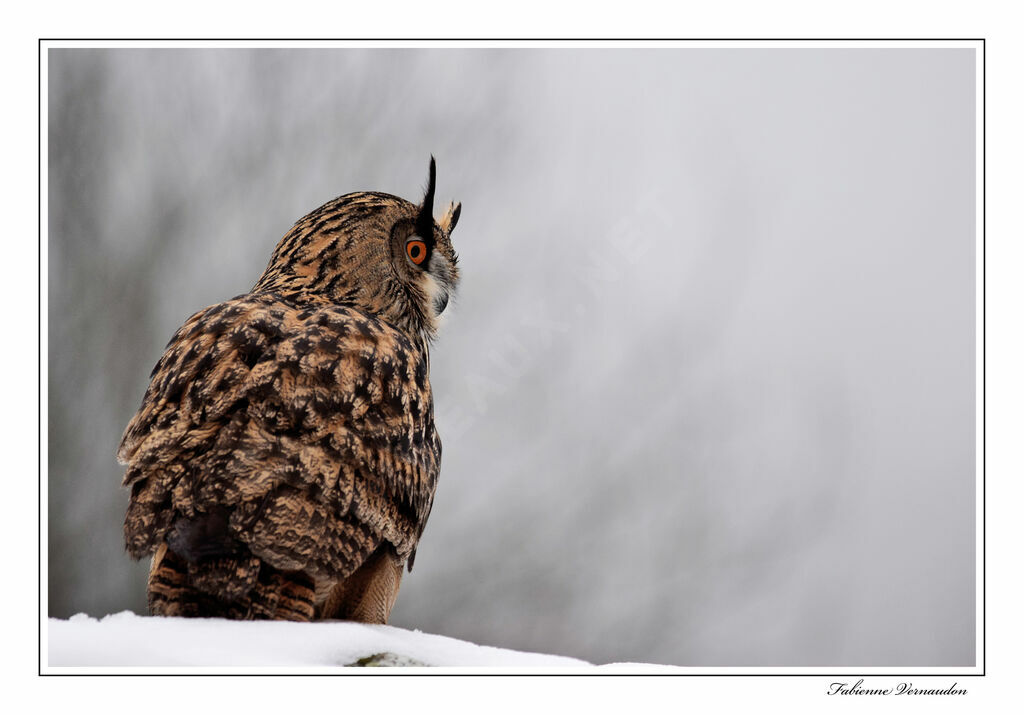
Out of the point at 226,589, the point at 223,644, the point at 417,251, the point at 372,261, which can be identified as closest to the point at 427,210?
the point at 417,251

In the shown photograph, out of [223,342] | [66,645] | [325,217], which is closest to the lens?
[66,645]

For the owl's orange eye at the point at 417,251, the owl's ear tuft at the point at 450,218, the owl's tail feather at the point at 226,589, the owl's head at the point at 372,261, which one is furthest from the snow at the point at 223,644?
the owl's ear tuft at the point at 450,218

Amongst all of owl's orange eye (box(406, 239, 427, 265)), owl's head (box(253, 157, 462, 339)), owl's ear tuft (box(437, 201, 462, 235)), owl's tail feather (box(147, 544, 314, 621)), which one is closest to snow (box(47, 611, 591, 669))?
owl's tail feather (box(147, 544, 314, 621))

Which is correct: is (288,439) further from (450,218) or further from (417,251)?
(450,218)

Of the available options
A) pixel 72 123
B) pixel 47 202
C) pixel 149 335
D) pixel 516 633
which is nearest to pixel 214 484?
pixel 47 202

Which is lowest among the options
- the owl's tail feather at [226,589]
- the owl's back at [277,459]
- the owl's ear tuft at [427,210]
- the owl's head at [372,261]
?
the owl's tail feather at [226,589]

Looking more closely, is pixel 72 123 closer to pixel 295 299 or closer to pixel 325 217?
pixel 325 217

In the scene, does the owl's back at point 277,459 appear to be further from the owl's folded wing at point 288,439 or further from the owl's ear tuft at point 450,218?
the owl's ear tuft at point 450,218
